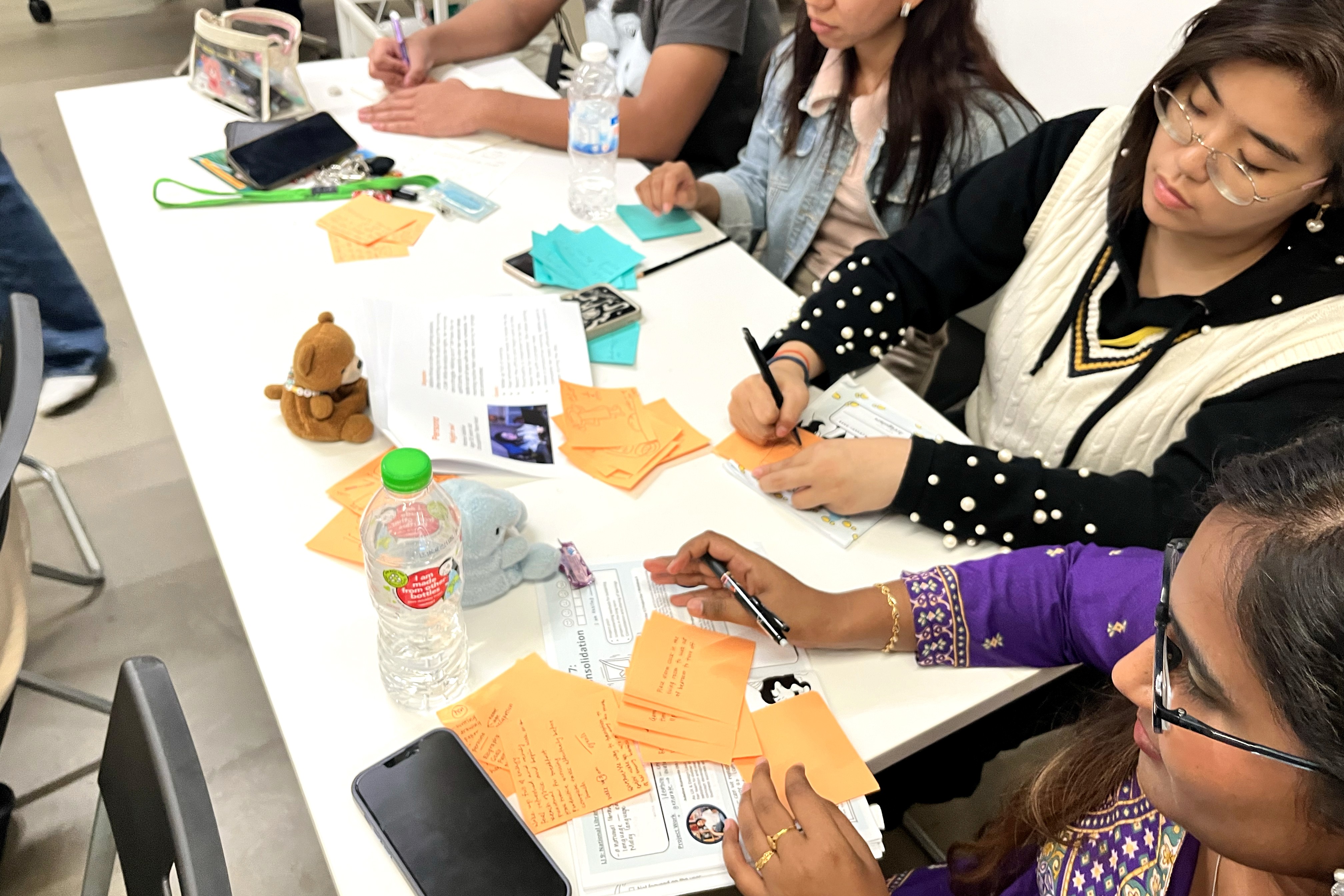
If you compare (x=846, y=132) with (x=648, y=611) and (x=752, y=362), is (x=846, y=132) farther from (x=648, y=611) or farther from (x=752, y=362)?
(x=648, y=611)

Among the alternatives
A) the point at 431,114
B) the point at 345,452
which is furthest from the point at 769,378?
the point at 431,114

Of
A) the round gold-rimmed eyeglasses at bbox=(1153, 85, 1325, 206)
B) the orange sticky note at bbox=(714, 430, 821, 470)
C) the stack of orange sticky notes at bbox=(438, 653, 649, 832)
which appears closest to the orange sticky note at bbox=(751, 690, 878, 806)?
the stack of orange sticky notes at bbox=(438, 653, 649, 832)

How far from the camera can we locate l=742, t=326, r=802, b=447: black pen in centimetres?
120

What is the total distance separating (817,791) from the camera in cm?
86

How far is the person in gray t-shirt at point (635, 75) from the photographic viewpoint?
5.69ft

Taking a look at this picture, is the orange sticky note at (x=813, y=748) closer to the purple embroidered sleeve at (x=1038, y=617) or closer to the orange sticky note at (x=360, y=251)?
the purple embroidered sleeve at (x=1038, y=617)

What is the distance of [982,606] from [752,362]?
0.49m

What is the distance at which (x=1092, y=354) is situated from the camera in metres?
1.26

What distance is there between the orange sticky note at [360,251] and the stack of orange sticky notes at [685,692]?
0.78 metres

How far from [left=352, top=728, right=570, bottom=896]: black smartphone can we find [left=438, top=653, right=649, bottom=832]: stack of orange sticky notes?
20mm

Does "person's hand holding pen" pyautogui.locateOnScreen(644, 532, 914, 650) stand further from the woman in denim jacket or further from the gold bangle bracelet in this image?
the woman in denim jacket

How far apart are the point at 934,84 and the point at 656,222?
48 cm

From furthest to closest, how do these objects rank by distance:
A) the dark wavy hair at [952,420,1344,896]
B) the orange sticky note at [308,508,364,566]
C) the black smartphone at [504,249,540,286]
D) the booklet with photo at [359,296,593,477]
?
the black smartphone at [504,249,540,286] → the booklet with photo at [359,296,593,477] → the orange sticky note at [308,508,364,566] → the dark wavy hair at [952,420,1344,896]

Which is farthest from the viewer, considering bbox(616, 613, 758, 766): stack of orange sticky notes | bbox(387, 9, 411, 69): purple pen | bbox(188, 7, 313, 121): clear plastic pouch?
bbox(387, 9, 411, 69): purple pen
